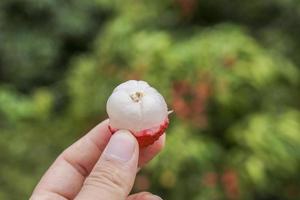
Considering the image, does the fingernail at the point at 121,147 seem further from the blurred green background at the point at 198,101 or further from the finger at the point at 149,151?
the blurred green background at the point at 198,101

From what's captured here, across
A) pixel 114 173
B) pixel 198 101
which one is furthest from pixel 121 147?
pixel 198 101

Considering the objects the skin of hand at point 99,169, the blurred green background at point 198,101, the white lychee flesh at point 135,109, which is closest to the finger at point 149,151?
the skin of hand at point 99,169

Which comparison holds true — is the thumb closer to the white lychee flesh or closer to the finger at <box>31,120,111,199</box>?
the white lychee flesh

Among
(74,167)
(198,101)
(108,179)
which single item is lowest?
(198,101)

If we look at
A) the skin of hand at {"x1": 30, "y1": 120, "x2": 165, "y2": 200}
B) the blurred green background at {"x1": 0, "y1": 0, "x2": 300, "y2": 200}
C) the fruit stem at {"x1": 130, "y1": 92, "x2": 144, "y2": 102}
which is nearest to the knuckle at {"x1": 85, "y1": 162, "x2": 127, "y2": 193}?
the skin of hand at {"x1": 30, "y1": 120, "x2": 165, "y2": 200}

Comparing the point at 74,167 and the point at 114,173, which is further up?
the point at 114,173

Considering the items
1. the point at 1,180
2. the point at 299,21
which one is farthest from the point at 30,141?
the point at 299,21

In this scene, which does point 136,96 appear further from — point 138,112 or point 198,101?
point 198,101
